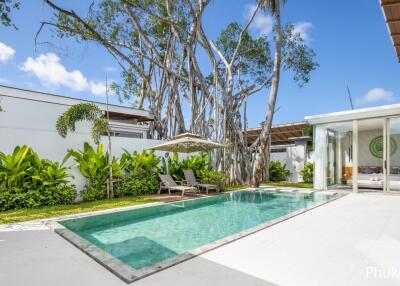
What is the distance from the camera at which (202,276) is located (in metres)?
2.98

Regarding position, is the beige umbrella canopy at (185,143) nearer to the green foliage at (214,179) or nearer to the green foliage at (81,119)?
the green foliage at (214,179)

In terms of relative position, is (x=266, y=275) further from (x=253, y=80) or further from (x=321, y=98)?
(x=321, y=98)

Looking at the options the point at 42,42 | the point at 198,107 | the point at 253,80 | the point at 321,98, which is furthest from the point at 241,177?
the point at 321,98

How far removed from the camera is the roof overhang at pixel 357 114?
9383 millimetres

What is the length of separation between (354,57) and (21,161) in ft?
72.0

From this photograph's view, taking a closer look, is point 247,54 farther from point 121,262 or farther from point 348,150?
point 121,262

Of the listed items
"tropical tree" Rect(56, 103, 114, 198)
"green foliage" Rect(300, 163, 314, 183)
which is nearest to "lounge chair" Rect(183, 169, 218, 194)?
"tropical tree" Rect(56, 103, 114, 198)

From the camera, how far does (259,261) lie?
339 centimetres

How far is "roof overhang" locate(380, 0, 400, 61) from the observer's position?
367 centimetres

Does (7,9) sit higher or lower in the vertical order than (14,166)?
higher

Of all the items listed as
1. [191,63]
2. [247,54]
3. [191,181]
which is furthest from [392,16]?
[247,54]

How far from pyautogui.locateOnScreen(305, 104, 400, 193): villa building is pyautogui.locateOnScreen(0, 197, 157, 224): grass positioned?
25.8 feet

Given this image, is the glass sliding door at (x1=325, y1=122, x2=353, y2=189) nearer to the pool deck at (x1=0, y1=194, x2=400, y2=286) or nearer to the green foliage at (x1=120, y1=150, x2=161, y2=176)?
the pool deck at (x1=0, y1=194, x2=400, y2=286)

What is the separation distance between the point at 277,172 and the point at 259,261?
13.5 metres
